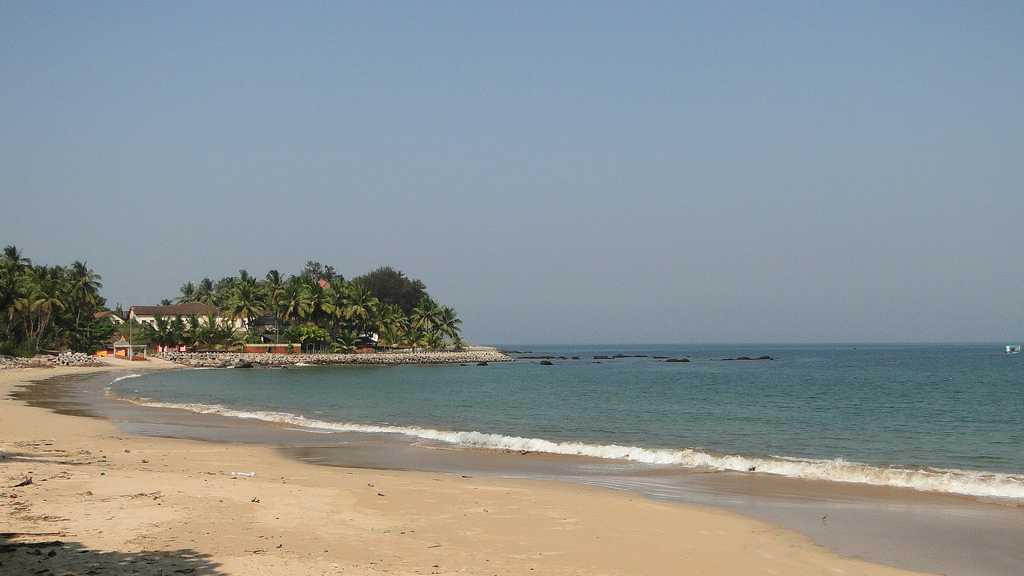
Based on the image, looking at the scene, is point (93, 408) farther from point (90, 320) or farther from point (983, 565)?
point (90, 320)

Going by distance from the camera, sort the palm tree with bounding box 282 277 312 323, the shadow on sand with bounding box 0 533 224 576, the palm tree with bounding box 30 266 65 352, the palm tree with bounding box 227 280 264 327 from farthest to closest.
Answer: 1. the palm tree with bounding box 282 277 312 323
2. the palm tree with bounding box 227 280 264 327
3. the palm tree with bounding box 30 266 65 352
4. the shadow on sand with bounding box 0 533 224 576

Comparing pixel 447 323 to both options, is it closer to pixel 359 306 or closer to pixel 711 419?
pixel 359 306

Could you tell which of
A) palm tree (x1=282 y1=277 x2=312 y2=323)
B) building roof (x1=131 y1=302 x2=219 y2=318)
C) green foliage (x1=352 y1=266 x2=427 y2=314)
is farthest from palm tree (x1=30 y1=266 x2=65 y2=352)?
green foliage (x1=352 y1=266 x2=427 y2=314)

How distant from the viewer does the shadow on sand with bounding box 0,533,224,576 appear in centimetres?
813

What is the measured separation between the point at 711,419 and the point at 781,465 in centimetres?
1383

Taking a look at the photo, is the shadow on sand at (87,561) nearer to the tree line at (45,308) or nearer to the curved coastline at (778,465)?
the curved coastline at (778,465)

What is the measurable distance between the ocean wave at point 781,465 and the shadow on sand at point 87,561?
547 inches

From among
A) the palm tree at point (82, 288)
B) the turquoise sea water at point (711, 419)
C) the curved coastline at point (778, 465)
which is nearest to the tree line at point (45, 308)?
the palm tree at point (82, 288)

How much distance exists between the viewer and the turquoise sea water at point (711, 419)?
20.7 meters

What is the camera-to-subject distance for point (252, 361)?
3792 inches

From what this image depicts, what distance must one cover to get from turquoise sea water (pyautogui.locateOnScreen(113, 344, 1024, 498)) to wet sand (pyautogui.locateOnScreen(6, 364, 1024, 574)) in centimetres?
163

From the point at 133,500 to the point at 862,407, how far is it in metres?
36.0

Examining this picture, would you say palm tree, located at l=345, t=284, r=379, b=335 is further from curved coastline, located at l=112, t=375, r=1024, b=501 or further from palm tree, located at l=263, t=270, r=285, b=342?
curved coastline, located at l=112, t=375, r=1024, b=501

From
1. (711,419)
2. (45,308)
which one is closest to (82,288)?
Result: (45,308)
